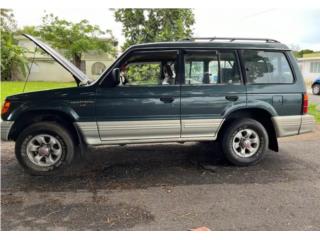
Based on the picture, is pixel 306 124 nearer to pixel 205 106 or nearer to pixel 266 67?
pixel 266 67

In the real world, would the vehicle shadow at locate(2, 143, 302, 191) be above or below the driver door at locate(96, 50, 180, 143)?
below

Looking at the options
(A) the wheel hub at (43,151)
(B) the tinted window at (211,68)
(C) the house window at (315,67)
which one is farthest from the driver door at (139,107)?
(C) the house window at (315,67)

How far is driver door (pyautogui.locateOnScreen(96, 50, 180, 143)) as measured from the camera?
4.20m

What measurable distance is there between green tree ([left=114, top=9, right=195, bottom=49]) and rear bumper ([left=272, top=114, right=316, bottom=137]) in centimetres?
850

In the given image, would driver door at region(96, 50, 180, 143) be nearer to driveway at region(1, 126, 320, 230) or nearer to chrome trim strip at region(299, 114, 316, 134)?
driveway at region(1, 126, 320, 230)

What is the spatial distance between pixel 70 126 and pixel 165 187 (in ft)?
5.79

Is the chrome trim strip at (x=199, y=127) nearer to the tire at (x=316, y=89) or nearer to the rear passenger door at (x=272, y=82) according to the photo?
the rear passenger door at (x=272, y=82)

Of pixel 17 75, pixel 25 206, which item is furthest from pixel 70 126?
pixel 17 75

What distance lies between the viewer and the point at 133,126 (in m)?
4.27

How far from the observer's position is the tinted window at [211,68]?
4.39 m

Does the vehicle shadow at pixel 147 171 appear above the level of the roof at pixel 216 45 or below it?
below

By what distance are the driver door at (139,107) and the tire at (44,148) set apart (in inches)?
22.6

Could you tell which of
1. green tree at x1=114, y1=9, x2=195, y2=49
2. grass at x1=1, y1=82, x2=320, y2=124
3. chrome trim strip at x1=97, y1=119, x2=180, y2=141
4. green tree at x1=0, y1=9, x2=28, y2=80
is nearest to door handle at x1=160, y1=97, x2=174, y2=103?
chrome trim strip at x1=97, y1=119, x2=180, y2=141

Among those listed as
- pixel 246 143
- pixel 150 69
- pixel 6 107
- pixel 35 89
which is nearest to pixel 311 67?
pixel 246 143
